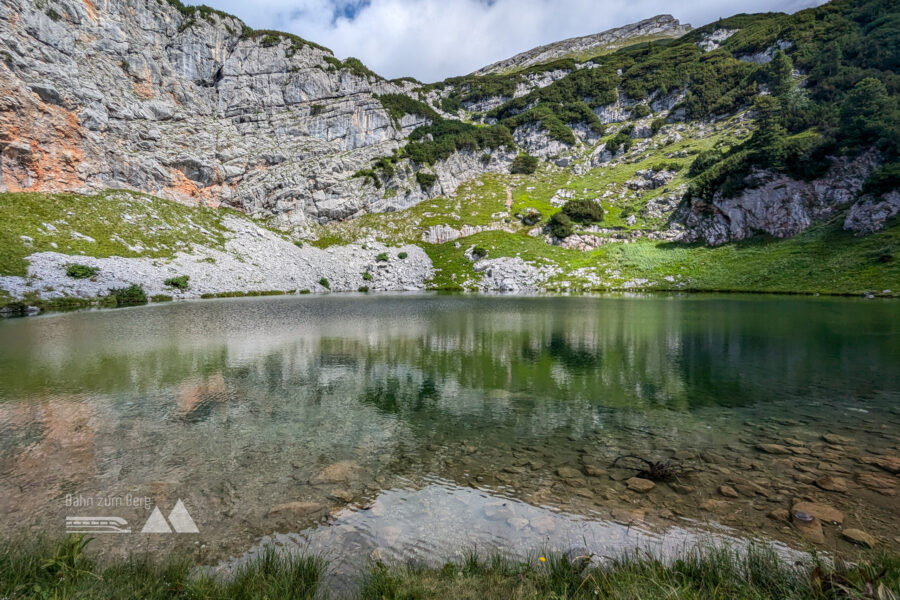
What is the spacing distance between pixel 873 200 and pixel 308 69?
148685 mm

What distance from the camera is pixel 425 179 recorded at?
122625 millimetres

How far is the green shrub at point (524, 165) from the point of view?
5344 inches

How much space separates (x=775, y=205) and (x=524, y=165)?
78.0 metres

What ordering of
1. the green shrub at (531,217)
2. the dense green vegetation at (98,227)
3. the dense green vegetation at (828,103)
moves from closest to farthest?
the dense green vegetation at (98,227), the dense green vegetation at (828,103), the green shrub at (531,217)

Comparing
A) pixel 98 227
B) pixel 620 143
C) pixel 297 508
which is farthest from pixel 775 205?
pixel 98 227

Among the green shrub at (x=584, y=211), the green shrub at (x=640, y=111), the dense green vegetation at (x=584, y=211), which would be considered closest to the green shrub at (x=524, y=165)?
→ the dense green vegetation at (x=584, y=211)

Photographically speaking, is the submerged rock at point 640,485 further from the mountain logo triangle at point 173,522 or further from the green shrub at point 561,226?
the green shrub at point 561,226

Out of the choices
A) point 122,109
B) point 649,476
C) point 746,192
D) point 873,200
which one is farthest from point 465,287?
point 122,109

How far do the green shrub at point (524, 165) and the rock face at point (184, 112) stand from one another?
141ft

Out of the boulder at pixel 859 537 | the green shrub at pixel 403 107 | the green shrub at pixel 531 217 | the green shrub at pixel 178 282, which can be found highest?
the green shrub at pixel 403 107

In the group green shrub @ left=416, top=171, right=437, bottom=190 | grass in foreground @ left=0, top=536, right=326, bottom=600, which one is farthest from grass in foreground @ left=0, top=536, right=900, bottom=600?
green shrub @ left=416, top=171, right=437, bottom=190

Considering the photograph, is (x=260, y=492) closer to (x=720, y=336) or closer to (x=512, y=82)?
(x=720, y=336)

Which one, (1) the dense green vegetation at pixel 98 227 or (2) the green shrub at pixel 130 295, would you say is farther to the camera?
(1) the dense green vegetation at pixel 98 227

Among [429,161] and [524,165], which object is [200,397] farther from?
[524,165]
